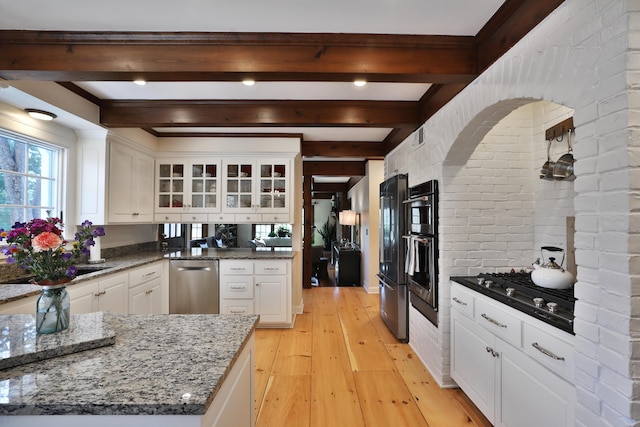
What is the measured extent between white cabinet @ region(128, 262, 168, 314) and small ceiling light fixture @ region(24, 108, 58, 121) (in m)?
1.51

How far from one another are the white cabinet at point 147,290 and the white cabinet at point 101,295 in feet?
0.33

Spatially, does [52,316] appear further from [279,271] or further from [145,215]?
[145,215]

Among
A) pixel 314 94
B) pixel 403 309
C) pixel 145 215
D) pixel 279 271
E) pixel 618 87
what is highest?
pixel 314 94

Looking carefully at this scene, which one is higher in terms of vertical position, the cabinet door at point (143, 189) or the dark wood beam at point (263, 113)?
the dark wood beam at point (263, 113)

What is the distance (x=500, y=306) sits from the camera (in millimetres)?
1813

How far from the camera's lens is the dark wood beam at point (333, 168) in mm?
5887

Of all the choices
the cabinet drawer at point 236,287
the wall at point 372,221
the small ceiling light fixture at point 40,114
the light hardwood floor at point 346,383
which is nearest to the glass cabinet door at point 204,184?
the cabinet drawer at point 236,287

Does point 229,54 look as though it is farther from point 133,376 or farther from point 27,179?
point 27,179

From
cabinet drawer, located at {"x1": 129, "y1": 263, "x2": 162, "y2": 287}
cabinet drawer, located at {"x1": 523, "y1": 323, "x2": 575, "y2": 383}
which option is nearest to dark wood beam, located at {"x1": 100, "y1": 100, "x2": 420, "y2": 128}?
cabinet drawer, located at {"x1": 129, "y1": 263, "x2": 162, "y2": 287}

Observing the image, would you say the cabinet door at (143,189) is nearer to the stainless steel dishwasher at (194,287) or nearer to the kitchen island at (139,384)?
the stainless steel dishwasher at (194,287)

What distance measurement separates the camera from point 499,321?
1.80m

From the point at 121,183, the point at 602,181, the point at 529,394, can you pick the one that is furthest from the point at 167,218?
the point at 602,181

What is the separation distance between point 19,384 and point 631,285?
192 cm

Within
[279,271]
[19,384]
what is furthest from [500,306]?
[279,271]
